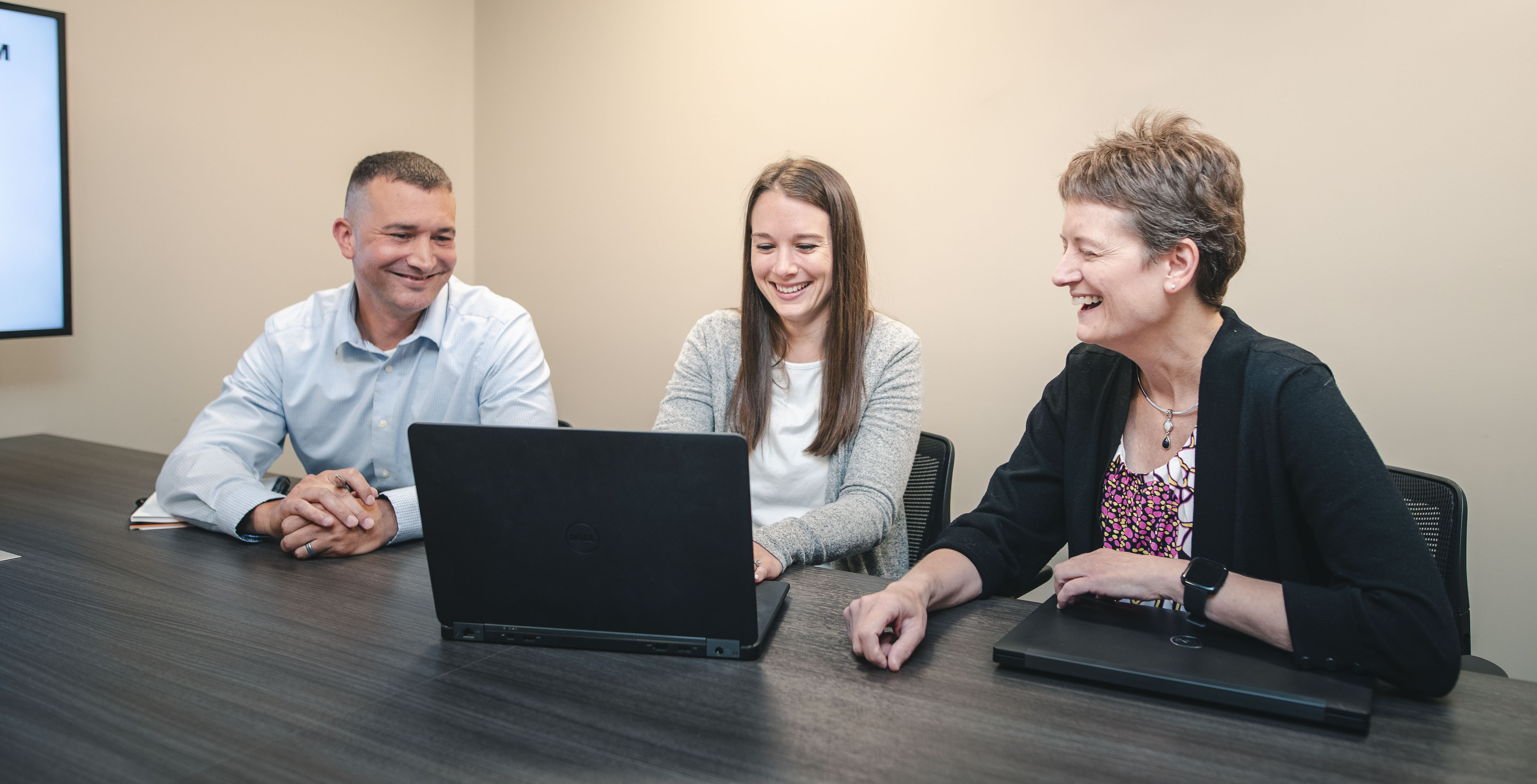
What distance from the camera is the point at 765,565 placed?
1.34 m

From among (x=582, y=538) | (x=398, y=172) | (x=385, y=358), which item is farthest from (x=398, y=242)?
(x=582, y=538)

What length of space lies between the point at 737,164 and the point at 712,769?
8.35ft

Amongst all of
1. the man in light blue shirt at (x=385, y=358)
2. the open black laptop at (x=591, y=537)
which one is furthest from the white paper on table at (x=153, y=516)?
the open black laptop at (x=591, y=537)

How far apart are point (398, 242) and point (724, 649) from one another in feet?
4.30

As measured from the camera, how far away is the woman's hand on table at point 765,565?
1.33 metres

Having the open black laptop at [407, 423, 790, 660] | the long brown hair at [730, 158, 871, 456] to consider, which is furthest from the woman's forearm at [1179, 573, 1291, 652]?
the long brown hair at [730, 158, 871, 456]

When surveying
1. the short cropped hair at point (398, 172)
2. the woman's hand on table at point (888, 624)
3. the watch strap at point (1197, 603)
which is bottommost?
the woman's hand on table at point (888, 624)

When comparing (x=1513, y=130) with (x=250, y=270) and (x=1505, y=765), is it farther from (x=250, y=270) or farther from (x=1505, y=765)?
(x=250, y=270)

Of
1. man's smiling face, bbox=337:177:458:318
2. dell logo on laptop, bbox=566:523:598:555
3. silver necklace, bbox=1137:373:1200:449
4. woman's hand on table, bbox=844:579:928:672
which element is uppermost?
A: man's smiling face, bbox=337:177:458:318

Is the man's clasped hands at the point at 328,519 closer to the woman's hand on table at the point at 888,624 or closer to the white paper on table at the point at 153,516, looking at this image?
the white paper on table at the point at 153,516

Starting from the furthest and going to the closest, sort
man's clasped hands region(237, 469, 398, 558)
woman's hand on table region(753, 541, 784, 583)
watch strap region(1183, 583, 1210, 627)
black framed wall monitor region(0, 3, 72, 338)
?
black framed wall monitor region(0, 3, 72, 338) → man's clasped hands region(237, 469, 398, 558) → woman's hand on table region(753, 541, 784, 583) → watch strap region(1183, 583, 1210, 627)

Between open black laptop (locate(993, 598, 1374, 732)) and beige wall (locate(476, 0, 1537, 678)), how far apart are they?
145cm

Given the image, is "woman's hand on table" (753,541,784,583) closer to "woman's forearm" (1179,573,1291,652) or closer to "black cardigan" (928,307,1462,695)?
"black cardigan" (928,307,1462,695)

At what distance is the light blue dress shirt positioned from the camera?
200cm
